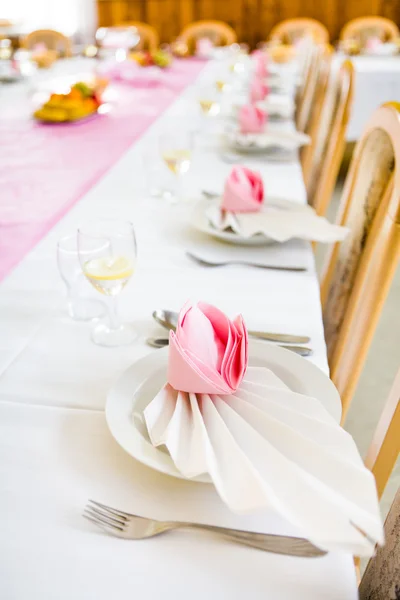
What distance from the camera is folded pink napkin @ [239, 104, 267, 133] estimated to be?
1965mm

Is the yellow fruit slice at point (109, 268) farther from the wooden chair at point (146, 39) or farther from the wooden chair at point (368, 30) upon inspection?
the wooden chair at point (368, 30)

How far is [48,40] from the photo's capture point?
4.93m

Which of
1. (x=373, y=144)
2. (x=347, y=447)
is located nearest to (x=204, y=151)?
(x=373, y=144)

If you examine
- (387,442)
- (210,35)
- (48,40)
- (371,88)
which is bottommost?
(48,40)

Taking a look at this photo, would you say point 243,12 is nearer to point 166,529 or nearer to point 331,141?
point 331,141

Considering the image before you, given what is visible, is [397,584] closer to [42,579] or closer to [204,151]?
[42,579]

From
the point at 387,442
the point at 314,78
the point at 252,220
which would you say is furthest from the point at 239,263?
the point at 314,78

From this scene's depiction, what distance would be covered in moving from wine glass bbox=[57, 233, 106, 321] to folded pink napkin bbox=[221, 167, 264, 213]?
14.8 inches

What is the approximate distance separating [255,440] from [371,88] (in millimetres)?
3693

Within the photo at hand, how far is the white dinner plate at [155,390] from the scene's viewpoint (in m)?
0.62

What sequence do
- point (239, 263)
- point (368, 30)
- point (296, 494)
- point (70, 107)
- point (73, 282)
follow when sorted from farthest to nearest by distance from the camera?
point (368, 30) < point (70, 107) < point (239, 263) < point (73, 282) < point (296, 494)

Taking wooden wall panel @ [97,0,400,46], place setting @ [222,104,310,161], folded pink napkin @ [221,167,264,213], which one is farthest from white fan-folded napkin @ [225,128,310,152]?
wooden wall panel @ [97,0,400,46]

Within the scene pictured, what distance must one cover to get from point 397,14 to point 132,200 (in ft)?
17.2

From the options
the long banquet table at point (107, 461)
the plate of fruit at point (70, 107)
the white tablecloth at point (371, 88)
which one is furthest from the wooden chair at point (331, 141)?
the white tablecloth at point (371, 88)
